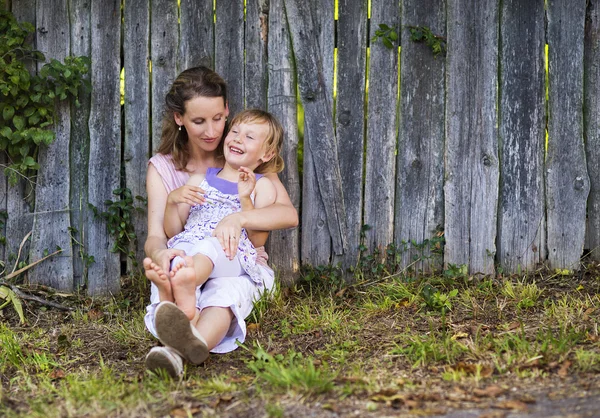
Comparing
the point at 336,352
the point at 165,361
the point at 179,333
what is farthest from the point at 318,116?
the point at 165,361

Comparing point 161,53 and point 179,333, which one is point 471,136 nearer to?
point 161,53

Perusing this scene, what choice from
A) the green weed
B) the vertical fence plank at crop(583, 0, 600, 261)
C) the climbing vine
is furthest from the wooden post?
the vertical fence plank at crop(583, 0, 600, 261)


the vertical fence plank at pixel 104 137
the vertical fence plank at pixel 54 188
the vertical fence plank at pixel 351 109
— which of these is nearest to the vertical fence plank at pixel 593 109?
the vertical fence plank at pixel 351 109

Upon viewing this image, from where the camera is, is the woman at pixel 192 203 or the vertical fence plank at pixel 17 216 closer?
the woman at pixel 192 203

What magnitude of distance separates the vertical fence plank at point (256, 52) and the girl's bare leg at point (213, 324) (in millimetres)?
1519

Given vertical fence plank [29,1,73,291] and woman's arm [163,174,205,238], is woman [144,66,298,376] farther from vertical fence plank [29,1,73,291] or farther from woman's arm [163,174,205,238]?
vertical fence plank [29,1,73,291]

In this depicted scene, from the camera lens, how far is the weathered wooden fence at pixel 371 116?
4500 mm

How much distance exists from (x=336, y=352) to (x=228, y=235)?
841 mm

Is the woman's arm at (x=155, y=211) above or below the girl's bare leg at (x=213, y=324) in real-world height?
above

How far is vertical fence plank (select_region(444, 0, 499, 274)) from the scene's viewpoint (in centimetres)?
449

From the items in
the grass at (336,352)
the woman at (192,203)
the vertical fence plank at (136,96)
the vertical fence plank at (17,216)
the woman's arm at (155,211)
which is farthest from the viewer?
the vertical fence plank at (17,216)

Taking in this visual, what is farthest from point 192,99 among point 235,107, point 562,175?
point 562,175

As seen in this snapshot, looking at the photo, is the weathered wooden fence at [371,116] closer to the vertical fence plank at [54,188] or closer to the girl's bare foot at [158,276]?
the vertical fence plank at [54,188]

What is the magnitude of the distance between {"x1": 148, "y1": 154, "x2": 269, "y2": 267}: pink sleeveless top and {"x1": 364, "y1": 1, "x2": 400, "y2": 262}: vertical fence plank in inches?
29.5
